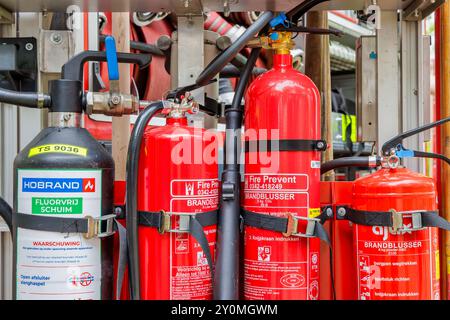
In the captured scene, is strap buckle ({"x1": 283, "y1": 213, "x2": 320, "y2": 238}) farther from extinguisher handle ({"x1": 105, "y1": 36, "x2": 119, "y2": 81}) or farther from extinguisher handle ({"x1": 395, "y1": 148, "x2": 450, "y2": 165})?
extinguisher handle ({"x1": 105, "y1": 36, "x2": 119, "y2": 81})

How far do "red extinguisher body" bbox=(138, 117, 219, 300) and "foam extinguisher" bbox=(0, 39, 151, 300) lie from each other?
68 mm

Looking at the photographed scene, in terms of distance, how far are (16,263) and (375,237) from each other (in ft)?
1.98

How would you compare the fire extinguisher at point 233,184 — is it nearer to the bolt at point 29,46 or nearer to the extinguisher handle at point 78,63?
the extinguisher handle at point 78,63

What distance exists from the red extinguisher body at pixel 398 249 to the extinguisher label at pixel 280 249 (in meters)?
0.10

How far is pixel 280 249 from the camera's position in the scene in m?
0.84

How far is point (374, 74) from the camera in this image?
1116 millimetres

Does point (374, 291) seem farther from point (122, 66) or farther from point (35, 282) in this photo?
point (122, 66)

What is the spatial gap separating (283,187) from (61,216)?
37 cm

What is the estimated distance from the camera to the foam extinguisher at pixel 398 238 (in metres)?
0.81

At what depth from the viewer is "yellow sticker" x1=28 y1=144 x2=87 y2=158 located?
0.79 metres

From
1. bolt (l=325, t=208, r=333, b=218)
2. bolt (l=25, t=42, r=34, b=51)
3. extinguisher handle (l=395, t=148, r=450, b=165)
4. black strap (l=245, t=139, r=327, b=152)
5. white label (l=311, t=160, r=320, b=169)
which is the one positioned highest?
bolt (l=25, t=42, r=34, b=51)

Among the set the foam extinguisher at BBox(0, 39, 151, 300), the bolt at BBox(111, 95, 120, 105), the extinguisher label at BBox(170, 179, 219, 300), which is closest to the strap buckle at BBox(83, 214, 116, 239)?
the foam extinguisher at BBox(0, 39, 151, 300)

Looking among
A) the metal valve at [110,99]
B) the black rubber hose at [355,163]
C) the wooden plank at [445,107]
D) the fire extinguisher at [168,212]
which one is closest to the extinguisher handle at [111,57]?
the metal valve at [110,99]

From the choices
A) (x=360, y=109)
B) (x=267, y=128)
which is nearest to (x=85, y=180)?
(x=267, y=128)
